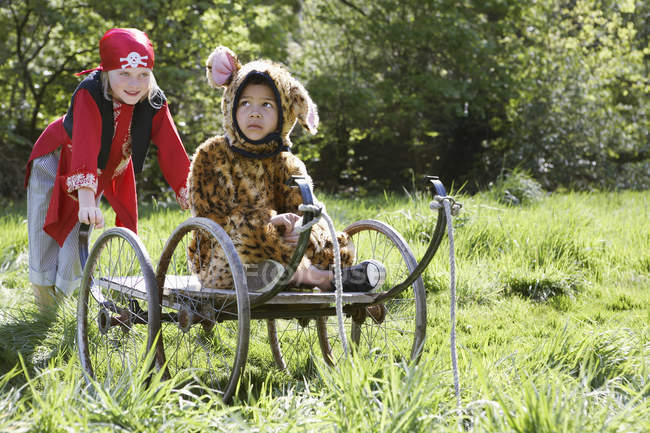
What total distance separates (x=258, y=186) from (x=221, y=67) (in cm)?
52

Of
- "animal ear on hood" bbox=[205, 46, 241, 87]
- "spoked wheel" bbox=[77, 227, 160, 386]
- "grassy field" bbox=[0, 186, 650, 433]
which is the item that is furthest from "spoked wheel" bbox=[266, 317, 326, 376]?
"animal ear on hood" bbox=[205, 46, 241, 87]

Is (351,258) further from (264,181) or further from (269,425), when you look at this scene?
(269,425)

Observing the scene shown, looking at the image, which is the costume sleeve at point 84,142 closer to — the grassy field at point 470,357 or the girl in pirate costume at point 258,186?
the girl in pirate costume at point 258,186

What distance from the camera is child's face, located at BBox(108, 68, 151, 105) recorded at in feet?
10.9

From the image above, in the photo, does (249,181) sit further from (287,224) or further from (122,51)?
(122,51)

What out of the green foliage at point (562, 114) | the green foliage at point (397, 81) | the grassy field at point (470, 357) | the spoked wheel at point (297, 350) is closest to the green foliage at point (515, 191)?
the grassy field at point (470, 357)

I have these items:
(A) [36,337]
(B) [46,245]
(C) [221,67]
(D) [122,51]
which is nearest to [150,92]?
(D) [122,51]

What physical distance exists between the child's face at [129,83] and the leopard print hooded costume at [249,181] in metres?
0.49

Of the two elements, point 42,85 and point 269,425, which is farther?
point 42,85

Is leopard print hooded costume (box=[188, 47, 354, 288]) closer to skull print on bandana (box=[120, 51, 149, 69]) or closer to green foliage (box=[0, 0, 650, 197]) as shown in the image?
skull print on bandana (box=[120, 51, 149, 69])

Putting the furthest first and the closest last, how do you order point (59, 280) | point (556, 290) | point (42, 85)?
point (42, 85), point (556, 290), point (59, 280)

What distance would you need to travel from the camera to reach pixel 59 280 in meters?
3.81

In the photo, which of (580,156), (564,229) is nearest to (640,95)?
(580,156)

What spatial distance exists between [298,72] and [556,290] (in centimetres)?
727
